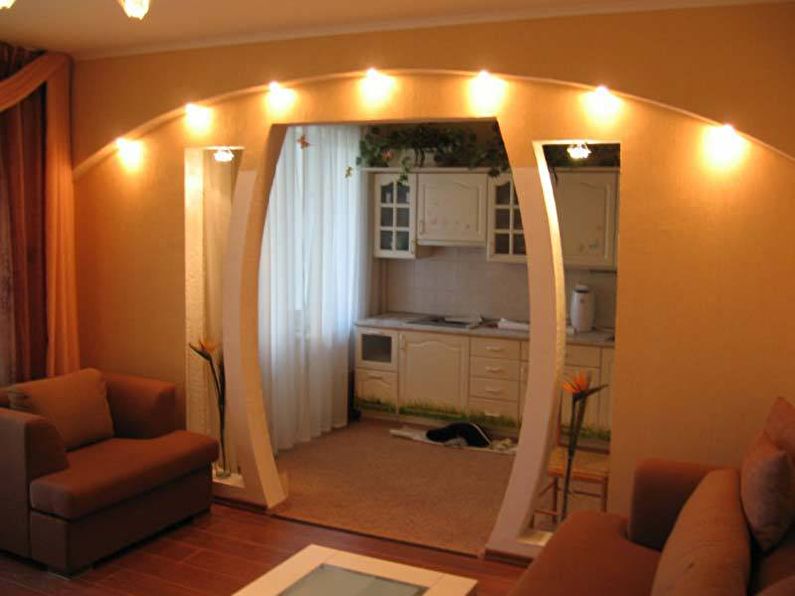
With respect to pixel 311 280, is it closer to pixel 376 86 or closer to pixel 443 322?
pixel 443 322

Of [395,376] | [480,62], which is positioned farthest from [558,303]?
[395,376]

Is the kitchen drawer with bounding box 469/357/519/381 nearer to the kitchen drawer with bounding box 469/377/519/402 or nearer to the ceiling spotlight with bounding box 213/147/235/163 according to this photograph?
the kitchen drawer with bounding box 469/377/519/402

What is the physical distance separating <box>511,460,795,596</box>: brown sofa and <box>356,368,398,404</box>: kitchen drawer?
316cm

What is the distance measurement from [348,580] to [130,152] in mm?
2970

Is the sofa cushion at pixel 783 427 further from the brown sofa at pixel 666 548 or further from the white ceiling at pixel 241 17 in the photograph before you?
the white ceiling at pixel 241 17

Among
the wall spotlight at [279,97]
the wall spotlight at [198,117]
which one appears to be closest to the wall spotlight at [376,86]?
the wall spotlight at [279,97]

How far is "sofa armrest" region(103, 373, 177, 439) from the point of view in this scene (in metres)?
4.62

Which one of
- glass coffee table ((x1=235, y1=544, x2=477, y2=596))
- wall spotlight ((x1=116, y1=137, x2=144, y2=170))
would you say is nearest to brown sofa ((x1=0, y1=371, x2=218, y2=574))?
glass coffee table ((x1=235, y1=544, x2=477, y2=596))

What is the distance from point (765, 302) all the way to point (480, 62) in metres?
1.62

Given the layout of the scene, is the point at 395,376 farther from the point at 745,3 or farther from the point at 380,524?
the point at 745,3

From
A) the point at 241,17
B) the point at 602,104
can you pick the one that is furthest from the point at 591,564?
the point at 241,17

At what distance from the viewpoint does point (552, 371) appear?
391 cm

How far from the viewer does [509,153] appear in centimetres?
393

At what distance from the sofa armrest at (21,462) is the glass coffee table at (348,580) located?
4.60ft
